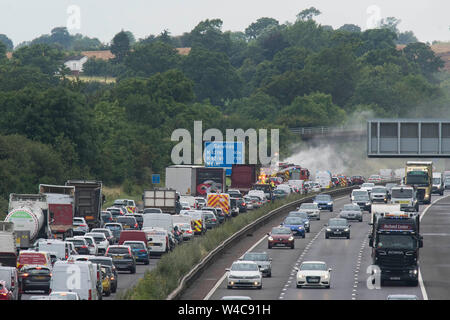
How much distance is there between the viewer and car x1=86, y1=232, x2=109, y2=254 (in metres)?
63.8

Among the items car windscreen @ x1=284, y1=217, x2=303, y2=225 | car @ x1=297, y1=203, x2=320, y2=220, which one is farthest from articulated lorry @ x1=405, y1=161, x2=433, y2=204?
car windscreen @ x1=284, y1=217, x2=303, y2=225

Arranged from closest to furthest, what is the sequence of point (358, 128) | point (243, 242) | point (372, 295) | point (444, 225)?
point (372, 295)
point (243, 242)
point (444, 225)
point (358, 128)

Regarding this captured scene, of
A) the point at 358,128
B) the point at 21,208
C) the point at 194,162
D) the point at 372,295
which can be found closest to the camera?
the point at 372,295

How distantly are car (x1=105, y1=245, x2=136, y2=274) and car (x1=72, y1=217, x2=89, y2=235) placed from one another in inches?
558

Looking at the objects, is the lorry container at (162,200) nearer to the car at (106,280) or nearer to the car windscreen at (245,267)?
the car windscreen at (245,267)

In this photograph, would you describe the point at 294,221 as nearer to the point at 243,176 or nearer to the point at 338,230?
the point at 338,230

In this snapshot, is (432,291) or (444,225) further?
(444,225)

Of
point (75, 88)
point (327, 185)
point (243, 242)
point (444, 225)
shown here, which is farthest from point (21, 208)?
point (75, 88)

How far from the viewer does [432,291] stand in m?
51.9

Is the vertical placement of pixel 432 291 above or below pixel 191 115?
below

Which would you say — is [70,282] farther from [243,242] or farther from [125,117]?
[125,117]

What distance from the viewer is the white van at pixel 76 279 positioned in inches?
1639

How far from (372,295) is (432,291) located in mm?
3685

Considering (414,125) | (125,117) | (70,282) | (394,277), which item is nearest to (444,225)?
(414,125)
